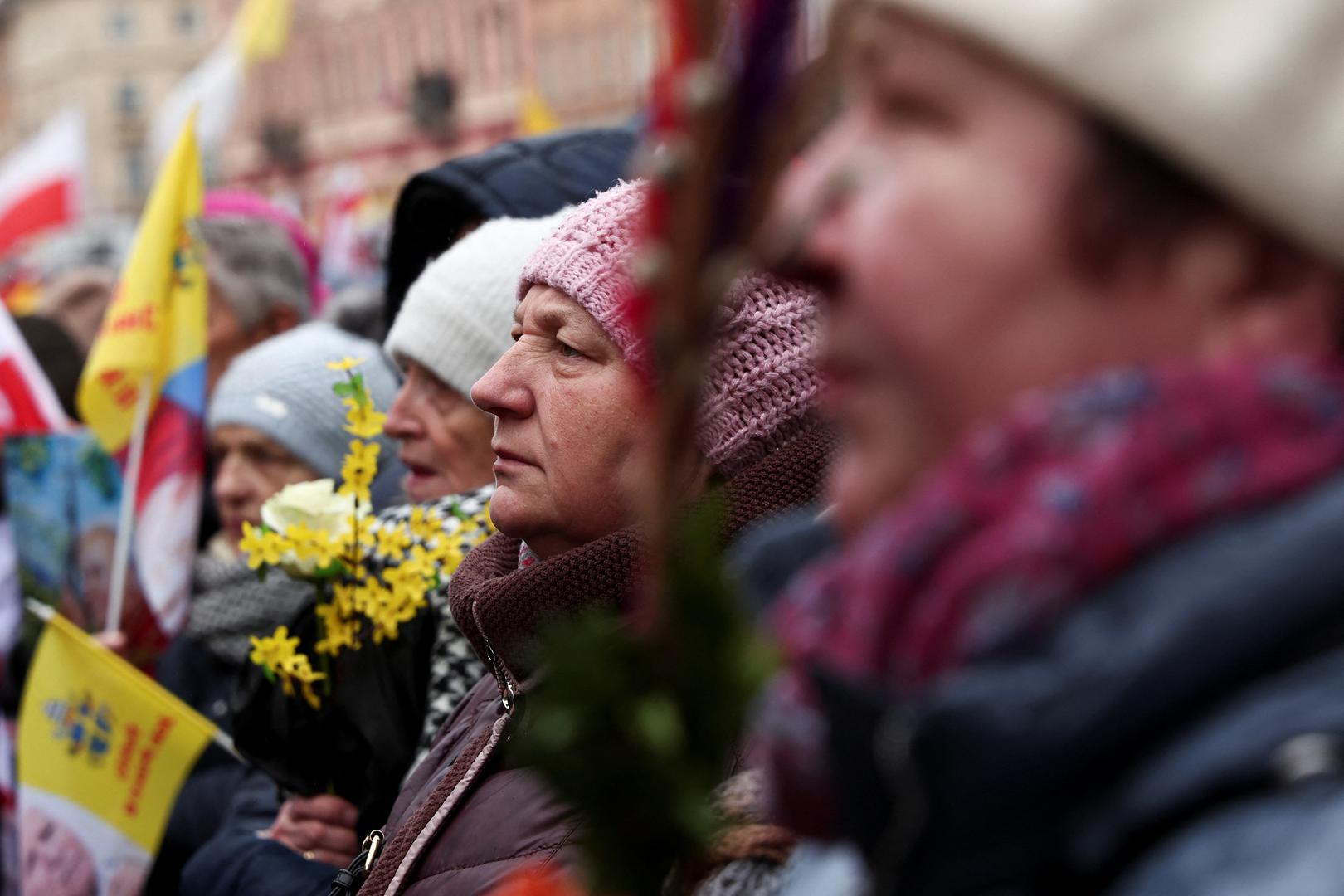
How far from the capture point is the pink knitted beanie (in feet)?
6.97

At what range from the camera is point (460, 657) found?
112 inches

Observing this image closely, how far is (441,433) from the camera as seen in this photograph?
3248 mm

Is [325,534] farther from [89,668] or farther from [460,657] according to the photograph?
[89,668]

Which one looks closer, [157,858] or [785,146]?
[785,146]

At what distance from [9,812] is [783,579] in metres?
3.45

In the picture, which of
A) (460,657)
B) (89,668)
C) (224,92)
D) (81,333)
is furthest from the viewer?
(224,92)

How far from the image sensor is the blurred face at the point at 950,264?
950 millimetres

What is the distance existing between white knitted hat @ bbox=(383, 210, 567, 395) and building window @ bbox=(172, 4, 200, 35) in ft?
141

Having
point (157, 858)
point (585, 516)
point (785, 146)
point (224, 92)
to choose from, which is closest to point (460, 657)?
point (585, 516)

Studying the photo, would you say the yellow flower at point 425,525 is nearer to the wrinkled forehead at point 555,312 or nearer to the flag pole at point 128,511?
the wrinkled forehead at point 555,312

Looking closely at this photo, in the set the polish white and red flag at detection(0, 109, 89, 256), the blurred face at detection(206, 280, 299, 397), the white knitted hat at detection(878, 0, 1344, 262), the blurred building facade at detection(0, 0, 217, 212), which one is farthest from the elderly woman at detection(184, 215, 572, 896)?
the blurred building facade at detection(0, 0, 217, 212)

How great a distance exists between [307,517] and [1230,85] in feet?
7.08

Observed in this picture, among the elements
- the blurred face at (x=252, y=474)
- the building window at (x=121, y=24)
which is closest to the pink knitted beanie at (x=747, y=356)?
the blurred face at (x=252, y=474)

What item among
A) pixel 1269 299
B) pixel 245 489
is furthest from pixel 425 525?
pixel 1269 299
